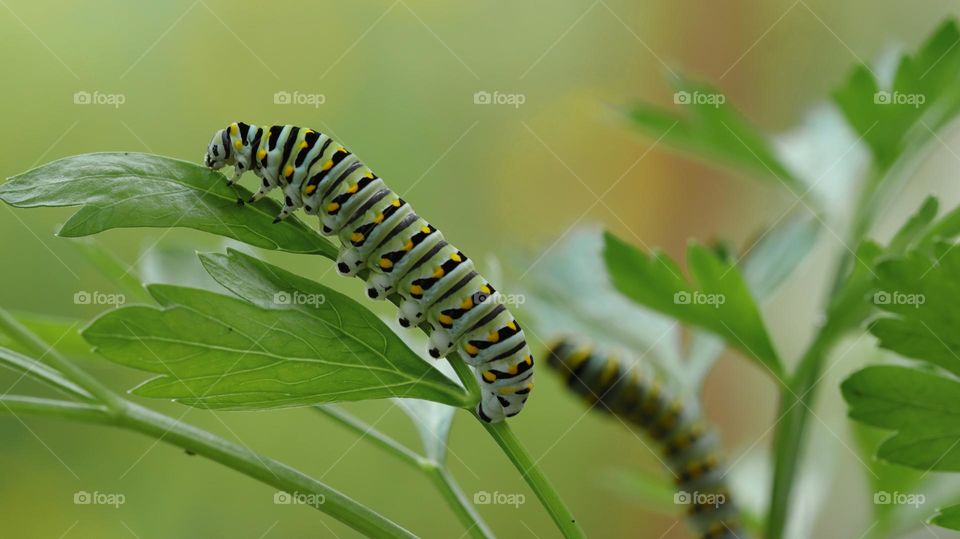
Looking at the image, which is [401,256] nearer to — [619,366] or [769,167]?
[619,366]

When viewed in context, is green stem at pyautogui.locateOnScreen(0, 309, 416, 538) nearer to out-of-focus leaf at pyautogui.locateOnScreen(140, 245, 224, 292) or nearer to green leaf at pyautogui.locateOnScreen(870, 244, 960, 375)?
out-of-focus leaf at pyautogui.locateOnScreen(140, 245, 224, 292)

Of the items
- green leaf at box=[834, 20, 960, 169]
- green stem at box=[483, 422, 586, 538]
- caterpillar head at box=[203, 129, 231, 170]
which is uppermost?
green leaf at box=[834, 20, 960, 169]

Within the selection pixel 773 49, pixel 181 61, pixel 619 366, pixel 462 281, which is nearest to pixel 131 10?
pixel 181 61

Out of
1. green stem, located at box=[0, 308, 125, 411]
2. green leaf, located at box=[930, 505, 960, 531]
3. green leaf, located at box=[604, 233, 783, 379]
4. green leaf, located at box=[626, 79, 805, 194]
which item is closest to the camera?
green stem, located at box=[0, 308, 125, 411]

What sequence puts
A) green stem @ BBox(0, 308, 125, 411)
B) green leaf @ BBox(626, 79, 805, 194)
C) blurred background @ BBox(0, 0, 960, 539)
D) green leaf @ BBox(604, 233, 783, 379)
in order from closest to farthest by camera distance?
green stem @ BBox(0, 308, 125, 411) < green leaf @ BBox(604, 233, 783, 379) < green leaf @ BBox(626, 79, 805, 194) < blurred background @ BBox(0, 0, 960, 539)

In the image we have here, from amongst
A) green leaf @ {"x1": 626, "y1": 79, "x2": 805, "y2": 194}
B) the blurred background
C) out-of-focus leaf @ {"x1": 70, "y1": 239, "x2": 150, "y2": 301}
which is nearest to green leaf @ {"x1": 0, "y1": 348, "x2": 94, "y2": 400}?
out-of-focus leaf @ {"x1": 70, "y1": 239, "x2": 150, "y2": 301}

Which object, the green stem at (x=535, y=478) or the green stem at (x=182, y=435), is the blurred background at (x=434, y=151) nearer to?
the green stem at (x=535, y=478)
